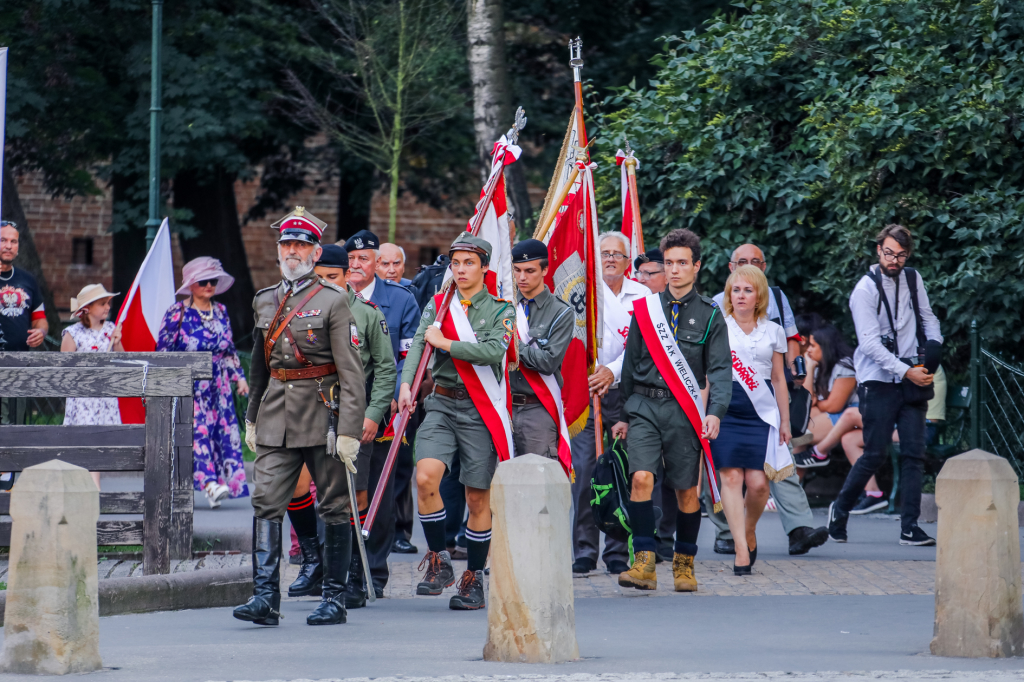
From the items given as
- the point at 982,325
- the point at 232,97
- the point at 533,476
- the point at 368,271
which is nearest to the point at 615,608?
the point at 533,476

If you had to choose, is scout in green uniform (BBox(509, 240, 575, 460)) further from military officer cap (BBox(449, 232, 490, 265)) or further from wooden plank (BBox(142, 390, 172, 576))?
wooden plank (BBox(142, 390, 172, 576))

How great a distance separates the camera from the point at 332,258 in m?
7.53

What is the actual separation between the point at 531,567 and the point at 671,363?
2.61m

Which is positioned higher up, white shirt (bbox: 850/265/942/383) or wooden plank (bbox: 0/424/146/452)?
white shirt (bbox: 850/265/942/383)

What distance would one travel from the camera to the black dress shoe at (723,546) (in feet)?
31.5

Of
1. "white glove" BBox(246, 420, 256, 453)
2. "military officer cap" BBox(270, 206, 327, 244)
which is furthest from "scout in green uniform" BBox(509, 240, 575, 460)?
"white glove" BBox(246, 420, 256, 453)

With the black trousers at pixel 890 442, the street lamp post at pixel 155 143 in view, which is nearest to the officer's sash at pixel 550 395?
the black trousers at pixel 890 442

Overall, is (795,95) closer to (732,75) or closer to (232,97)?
(732,75)

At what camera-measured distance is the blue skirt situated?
8.54 meters

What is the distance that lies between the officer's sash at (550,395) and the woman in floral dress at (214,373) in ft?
11.9

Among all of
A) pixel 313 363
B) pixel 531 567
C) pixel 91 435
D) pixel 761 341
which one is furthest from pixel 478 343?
pixel 91 435

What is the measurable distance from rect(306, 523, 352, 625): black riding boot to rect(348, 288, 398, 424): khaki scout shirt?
2.04 feet

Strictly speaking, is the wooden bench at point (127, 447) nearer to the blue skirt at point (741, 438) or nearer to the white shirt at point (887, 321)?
the blue skirt at point (741, 438)

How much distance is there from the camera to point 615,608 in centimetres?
742
